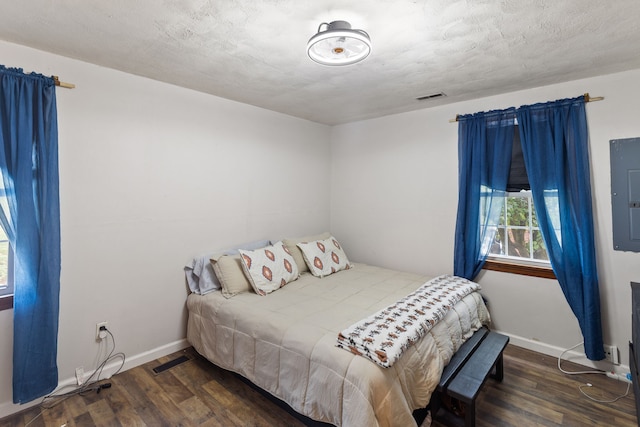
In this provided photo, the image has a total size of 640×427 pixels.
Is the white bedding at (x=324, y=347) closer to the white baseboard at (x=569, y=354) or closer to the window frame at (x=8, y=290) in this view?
the white baseboard at (x=569, y=354)

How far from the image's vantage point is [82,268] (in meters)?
2.23

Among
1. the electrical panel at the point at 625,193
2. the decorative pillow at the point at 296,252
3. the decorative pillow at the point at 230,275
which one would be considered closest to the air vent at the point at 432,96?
the electrical panel at the point at 625,193

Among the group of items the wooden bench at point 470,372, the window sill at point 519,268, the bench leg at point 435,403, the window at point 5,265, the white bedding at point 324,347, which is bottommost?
the bench leg at point 435,403

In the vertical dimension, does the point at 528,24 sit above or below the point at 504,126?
above

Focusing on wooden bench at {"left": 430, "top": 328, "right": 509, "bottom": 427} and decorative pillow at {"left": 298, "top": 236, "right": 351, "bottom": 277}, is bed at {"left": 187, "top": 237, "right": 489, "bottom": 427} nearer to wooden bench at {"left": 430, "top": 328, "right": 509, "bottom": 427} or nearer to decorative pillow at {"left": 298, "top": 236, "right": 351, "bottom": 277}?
wooden bench at {"left": 430, "top": 328, "right": 509, "bottom": 427}

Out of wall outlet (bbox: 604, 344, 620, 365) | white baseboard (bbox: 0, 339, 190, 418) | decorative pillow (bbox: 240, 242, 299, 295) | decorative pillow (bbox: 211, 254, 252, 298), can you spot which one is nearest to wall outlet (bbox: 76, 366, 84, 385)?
white baseboard (bbox: 0, 339, 190, 418)

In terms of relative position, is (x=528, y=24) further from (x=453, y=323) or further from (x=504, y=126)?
(x=453, y=323)

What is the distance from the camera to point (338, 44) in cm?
173

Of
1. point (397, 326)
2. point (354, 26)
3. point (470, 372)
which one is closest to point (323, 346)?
point (397, 326)

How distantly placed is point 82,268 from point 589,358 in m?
4.01

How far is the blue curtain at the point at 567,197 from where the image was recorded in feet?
7.89

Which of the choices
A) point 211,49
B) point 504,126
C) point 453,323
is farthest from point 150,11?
point 504,126

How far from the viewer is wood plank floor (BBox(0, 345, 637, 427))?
190 centimetres

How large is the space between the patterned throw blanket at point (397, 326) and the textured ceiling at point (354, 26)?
1745 mm
